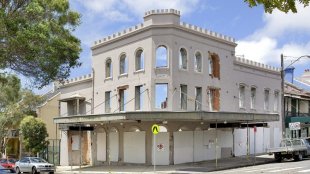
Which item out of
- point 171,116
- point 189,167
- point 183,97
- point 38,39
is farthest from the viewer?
point 183,97

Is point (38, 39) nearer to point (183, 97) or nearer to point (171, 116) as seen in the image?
point (171, 116)

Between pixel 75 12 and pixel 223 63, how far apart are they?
16832 millimetres

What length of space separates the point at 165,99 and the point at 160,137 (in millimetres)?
2620

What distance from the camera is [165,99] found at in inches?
1298

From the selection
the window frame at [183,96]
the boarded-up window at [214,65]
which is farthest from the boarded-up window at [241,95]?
the window frame at [183,96]

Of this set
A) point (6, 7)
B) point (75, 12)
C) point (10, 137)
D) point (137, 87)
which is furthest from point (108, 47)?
point (10, 137)

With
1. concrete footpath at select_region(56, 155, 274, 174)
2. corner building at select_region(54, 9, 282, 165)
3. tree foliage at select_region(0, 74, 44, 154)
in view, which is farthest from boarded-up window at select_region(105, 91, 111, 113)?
tree foliage at select_region(0, 74, 44, 154)

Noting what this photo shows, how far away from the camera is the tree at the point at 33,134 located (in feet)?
156

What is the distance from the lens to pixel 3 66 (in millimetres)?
22422

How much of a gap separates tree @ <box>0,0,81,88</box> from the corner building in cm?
773

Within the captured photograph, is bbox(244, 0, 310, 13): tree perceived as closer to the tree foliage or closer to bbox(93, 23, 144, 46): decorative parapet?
bbox(93, 23, 144, 46): decorative parapet

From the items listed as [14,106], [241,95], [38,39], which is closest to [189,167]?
[241,95]

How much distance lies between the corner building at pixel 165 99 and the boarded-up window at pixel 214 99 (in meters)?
0.08

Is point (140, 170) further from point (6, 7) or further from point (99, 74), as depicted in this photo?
point (6, 7)
